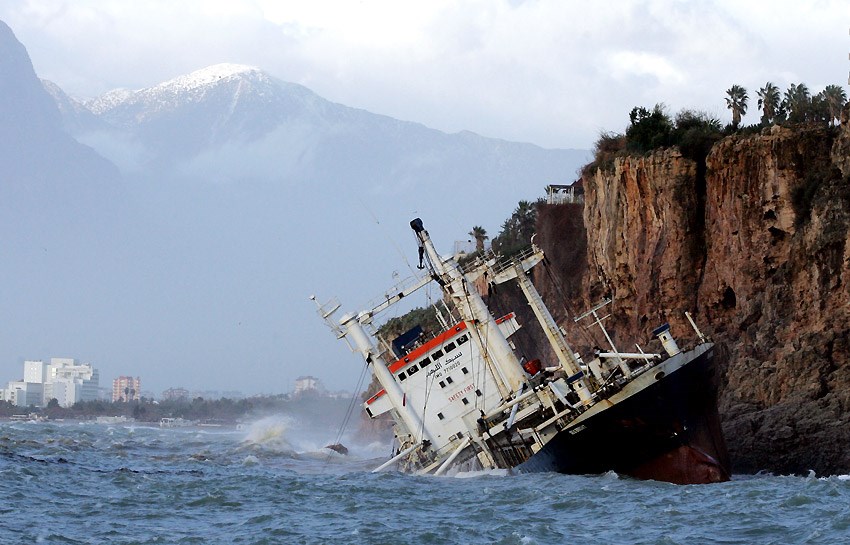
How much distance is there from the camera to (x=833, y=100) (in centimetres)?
5278

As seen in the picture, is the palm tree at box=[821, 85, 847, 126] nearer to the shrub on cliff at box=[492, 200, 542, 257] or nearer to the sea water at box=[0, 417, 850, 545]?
the sea water at box=[0, 417, 850, 545]

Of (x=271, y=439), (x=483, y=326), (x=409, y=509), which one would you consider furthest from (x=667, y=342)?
(x=271, y=439)

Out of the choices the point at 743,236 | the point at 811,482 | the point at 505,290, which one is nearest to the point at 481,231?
the point at 505,290

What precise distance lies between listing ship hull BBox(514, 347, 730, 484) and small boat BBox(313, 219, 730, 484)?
3 cm

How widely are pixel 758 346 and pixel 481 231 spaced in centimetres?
5113

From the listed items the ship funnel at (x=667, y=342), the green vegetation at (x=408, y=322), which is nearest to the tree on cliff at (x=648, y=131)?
the ship funnel at (x=667, y=342)

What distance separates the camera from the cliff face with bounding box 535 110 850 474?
135ft

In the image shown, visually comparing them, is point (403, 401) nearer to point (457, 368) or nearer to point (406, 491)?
point (457, 368)

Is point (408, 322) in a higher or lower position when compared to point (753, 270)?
higher

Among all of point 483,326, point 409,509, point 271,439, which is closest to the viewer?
point 409,509

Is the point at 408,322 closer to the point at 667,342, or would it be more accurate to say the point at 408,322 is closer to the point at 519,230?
the point at 519,230

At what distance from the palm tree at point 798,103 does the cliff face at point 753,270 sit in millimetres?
Answer: 3509

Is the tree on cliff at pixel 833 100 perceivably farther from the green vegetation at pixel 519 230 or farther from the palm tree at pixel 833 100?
the green vegetation at pixel 519 230

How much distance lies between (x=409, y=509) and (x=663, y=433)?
8626mm
